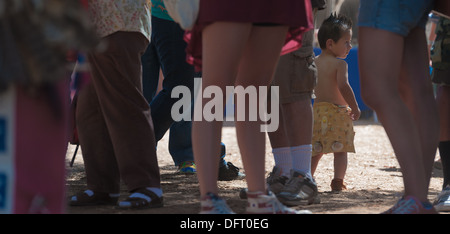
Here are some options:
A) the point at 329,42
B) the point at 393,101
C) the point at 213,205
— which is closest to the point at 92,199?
the point at 213,205

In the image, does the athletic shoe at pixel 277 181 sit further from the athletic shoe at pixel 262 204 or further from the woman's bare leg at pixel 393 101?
the woman's bare leg at pixel 393 101

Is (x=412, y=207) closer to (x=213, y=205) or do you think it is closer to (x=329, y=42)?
(x=213, y=205)

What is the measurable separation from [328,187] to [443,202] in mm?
1233

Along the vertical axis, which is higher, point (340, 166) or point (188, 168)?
point (340, 166)

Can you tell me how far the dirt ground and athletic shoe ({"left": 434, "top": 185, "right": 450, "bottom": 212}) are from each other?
24cm

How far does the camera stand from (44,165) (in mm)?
1981

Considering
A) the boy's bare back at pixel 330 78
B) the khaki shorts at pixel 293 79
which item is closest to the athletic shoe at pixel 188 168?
the boy's bare back at pixel 330 78

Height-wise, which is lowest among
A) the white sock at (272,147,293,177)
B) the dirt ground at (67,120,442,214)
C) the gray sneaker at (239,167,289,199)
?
the dirt ground at (67,120,442,214)

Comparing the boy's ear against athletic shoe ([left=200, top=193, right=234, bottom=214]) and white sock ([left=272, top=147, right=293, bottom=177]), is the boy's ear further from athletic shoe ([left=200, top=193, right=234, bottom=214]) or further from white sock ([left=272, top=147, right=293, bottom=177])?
athletic shoe ([left=200, top=193, right=234, bottom=214])

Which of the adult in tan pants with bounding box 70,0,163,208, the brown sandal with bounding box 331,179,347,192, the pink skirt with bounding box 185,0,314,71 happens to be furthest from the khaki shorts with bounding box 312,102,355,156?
the pink skirt with bounding box 185,0,314,71

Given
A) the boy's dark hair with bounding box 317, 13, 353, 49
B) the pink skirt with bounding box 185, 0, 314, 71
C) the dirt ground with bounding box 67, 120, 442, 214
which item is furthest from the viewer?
the boy's dark hair with bounding box 317, 13, 353, 49

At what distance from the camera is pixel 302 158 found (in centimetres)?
391

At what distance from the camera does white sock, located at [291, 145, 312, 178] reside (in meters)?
3.89

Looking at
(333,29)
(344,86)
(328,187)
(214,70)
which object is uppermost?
(333,29)
